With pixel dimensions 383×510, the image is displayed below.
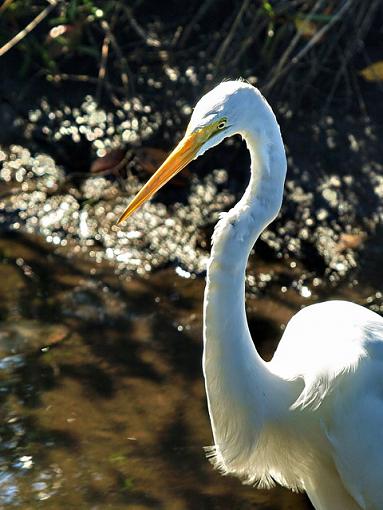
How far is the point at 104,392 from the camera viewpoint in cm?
357

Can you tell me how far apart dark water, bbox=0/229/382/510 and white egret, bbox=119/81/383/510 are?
42 centimetres

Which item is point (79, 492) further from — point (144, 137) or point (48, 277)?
point (144, 137)

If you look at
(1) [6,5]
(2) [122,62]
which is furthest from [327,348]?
(1) [6,5]

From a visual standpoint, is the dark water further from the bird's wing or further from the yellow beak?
the yellow beak

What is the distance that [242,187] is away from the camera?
457 centimetres

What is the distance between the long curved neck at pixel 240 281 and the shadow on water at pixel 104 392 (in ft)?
2.20

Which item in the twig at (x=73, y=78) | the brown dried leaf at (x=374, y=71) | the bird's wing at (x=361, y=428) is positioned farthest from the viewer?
the twig at (x=73, y=78)

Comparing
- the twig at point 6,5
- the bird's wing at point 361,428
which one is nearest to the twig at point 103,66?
the twig at point 6,5

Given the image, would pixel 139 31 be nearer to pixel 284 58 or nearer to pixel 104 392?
pixel 284 58

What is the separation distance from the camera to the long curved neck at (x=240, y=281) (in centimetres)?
238

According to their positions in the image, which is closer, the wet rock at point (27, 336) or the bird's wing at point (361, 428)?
the bird's wing at point (361, 428)

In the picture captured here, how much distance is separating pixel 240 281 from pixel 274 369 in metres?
0.45

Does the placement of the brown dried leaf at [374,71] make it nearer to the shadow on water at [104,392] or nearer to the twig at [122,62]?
the twig at [122,62]

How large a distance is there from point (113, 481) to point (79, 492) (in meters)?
0.12
